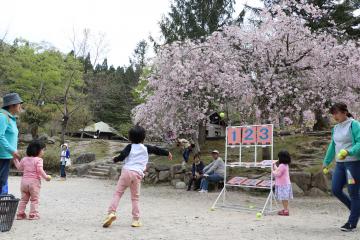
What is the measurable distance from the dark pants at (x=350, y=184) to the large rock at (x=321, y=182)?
536 cm

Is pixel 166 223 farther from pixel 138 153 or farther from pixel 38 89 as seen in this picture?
pixel 38 89

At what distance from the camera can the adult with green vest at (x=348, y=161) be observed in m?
4.81

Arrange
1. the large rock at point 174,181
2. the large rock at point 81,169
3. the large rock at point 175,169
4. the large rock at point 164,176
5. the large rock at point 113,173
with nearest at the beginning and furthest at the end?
1. the large rock at point 174,181
2. the large rock at point 175,169
3. the large rock at point 164,176
4. the large rock at point 113,173
5. the large rock at point 81,169

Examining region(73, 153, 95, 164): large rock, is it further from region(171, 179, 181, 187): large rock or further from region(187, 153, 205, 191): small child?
region(187, 153, 205, 191): small child

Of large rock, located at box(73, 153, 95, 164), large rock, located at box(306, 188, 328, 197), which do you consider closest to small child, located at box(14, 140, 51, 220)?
large rock, located at box(306, 188, 328, 197)

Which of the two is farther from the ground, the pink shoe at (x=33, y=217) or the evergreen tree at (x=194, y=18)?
the evergreen tree at (x=194, y=18)

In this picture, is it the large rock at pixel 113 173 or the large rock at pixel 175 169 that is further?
the large rock at pixel 113 173

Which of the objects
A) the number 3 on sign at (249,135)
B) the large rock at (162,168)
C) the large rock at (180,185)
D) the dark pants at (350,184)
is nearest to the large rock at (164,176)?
the large rock at (162,168)

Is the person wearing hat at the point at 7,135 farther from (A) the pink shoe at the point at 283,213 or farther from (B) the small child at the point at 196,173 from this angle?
(B) the small child at the point at 196,173

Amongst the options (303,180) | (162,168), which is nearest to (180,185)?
(162,168)

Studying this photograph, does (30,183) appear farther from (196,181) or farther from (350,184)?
(196,181)

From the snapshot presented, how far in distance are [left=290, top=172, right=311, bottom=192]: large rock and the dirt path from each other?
1459 millimetres

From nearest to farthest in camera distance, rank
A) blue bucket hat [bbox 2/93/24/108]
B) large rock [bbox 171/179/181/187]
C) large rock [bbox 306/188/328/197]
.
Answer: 1. blue bucket hat [bbox 2/93/24/108]
2. large rock [bbox 306/188/328/197]
3. large rock [bbox 171/179/181/187]

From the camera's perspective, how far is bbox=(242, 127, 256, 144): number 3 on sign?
789 centimetres
